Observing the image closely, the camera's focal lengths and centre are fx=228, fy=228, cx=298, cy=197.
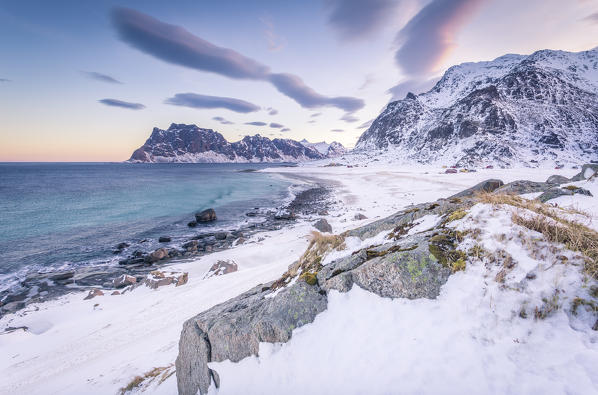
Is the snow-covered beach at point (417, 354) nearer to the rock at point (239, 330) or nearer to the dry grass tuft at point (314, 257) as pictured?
the rock at point (239, 330)

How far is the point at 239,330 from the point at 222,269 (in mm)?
10496

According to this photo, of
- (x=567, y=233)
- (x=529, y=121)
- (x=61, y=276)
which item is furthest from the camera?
(x=529, y=121)

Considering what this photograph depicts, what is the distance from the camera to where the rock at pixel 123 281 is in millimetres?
14688

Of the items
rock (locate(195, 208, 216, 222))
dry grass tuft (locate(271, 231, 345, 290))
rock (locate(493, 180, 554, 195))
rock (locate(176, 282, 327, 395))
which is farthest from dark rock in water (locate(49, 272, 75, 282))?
rock (locate(493, 180, 554, 195))

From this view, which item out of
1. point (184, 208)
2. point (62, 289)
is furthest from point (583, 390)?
point (184, 208)

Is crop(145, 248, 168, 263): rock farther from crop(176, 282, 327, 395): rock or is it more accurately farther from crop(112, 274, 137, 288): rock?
crop(176, 282, 327, 395): rock

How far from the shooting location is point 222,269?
1438 cm

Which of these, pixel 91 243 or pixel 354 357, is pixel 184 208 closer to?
pixel 91 243

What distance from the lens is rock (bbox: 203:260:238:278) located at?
46.6 ft

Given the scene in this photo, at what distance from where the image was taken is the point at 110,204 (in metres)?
41.2

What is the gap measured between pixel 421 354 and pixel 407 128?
184 metres

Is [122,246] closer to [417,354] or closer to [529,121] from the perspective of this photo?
[417,354]

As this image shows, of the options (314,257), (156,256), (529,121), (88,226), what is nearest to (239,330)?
(314,257)

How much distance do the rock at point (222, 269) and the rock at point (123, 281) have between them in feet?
16.6
